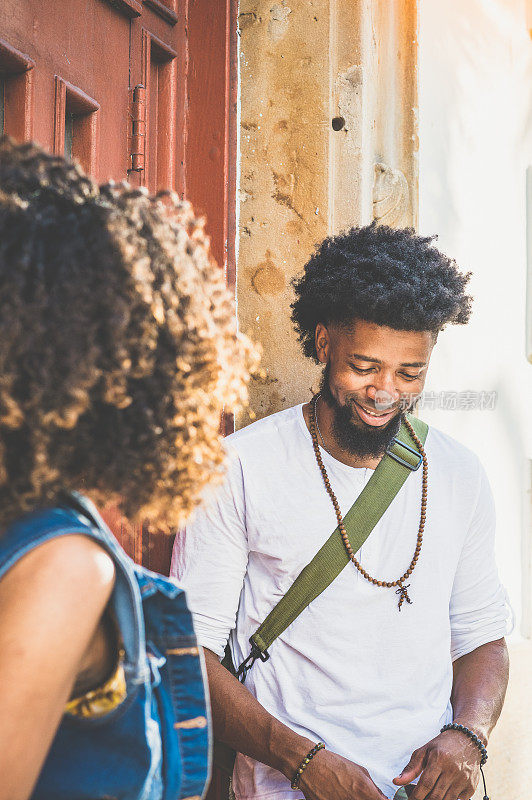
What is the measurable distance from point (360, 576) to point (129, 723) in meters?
1.26

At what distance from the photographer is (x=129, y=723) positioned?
3.81 ft

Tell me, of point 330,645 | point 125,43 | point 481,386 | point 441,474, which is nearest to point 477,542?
point 441,474

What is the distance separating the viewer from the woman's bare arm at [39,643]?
3.16 feet

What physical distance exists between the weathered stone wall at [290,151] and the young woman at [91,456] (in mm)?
1543

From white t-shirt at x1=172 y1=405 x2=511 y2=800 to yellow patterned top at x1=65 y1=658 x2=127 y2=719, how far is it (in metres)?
1.08

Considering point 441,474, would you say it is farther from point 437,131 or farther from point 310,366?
point 437,131

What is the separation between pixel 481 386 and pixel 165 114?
197cm

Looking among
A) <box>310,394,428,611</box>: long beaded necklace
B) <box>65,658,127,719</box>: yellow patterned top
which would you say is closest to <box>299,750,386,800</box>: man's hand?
<box>310,394,428,611</box>: long beaded necklace

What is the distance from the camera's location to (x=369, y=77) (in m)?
2.95

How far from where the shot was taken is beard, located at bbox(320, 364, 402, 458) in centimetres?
246

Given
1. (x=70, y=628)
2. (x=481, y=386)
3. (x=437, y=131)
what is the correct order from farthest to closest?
(x=481, y=386)
(x=437, y=131)
(x=70, y=628)

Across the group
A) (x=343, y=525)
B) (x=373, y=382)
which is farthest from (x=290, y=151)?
(x=343, y=525)

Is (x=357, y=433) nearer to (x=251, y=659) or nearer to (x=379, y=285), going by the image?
(x=379, y=285)

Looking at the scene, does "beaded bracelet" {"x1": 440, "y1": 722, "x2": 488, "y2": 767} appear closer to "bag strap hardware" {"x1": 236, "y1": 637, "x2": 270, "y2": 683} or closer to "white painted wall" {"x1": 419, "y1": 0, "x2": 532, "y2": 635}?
"bag strap hardware" {"x1": 236, "y1": 637, "x2": 270, "y2": 683}
